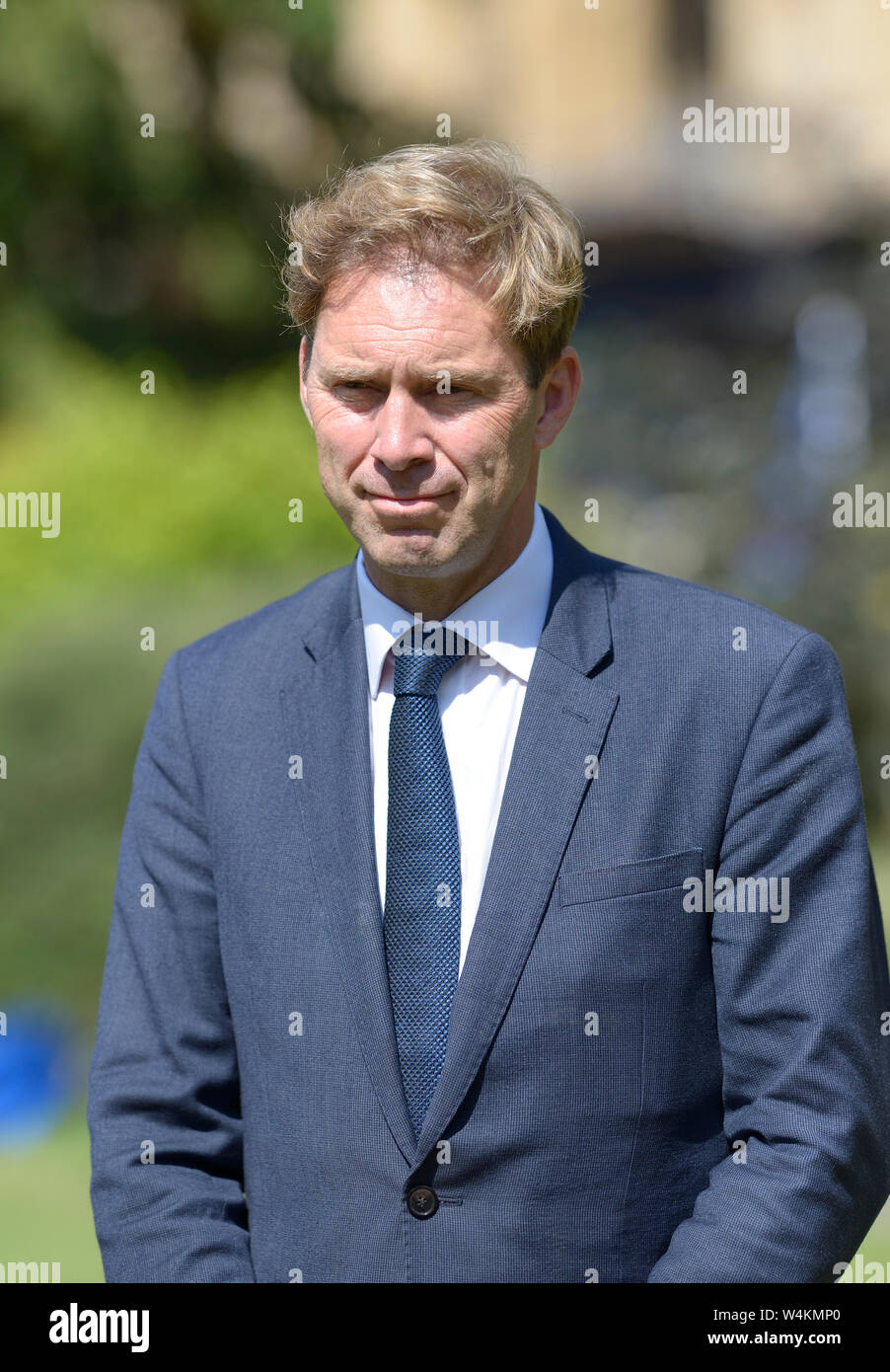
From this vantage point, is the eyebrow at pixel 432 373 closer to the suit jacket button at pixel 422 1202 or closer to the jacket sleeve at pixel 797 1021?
the jacket sleeve at pixel 797 1021

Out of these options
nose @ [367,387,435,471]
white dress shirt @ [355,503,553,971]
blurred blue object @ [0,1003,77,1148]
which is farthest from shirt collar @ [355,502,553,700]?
blurred blue object @ [0,1003,77,1148]

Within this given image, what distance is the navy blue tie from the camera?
2324 millimetres

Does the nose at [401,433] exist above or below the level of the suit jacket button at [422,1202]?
above

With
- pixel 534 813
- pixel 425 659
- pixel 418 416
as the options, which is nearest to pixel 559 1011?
pixel 534 813

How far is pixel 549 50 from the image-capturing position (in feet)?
48.1

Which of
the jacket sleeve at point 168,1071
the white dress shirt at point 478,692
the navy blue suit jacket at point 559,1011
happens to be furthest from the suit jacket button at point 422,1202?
the white dress shirt at point 478,692

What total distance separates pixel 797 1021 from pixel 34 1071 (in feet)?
15.0

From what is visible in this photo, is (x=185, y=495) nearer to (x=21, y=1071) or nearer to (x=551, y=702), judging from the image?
(x=21, y=1071)

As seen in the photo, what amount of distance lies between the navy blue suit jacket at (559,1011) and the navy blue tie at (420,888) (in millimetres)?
38

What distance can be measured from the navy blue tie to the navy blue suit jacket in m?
0.04

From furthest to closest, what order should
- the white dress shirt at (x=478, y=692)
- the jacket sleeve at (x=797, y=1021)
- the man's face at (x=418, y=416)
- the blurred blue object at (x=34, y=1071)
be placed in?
the blurred blue object at (x=34, y=1071)
the white dress shirt at (x=478, y=692)
the man's face at (x=418, y=416)
the jacket sleeve at (x=797, y=1021)

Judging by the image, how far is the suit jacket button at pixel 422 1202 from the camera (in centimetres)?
228
